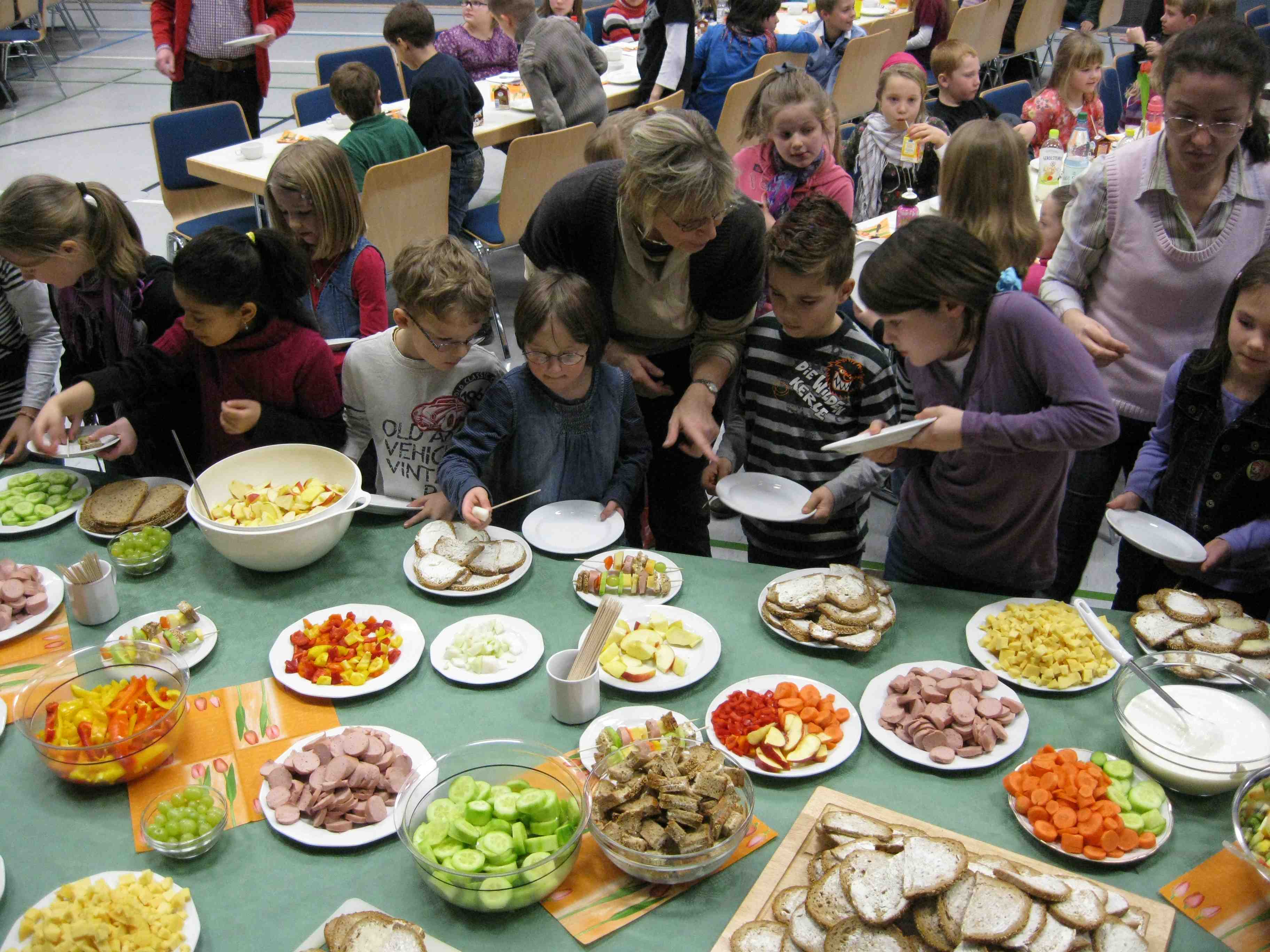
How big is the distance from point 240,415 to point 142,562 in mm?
395

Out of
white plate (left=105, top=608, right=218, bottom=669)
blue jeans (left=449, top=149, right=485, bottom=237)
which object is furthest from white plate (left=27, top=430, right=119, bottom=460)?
blue jeans (left=449, top=149, right=485, bottom=237)

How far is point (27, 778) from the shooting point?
159 cm

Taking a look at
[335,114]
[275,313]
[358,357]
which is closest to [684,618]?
[358,357]

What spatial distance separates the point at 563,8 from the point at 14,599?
6086 millimetres

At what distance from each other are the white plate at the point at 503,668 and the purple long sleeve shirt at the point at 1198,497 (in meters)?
1.35

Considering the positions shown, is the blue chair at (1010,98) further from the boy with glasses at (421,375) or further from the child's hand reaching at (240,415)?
the child's hand reaching at (240,415)

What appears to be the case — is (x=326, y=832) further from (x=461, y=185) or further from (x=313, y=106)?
(x=313, y=106)

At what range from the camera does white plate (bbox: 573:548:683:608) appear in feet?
6.49

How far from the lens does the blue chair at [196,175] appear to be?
459 centimetres

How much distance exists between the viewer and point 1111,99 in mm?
6363

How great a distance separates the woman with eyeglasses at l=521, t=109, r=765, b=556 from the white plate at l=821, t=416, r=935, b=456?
0.50 meters

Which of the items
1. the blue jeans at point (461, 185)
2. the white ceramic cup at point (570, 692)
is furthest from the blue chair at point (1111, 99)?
the white ceramic cup at point (570, 692)

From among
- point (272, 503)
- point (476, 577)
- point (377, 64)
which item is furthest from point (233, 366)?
point (377, 64)

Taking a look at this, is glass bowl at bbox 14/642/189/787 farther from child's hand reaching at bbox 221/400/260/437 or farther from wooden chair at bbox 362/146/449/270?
wooden chair at bbox 362/146/449/270
